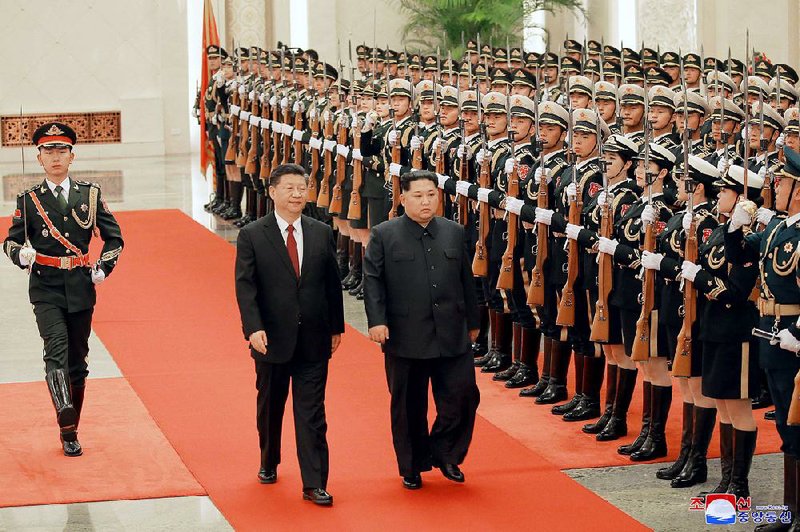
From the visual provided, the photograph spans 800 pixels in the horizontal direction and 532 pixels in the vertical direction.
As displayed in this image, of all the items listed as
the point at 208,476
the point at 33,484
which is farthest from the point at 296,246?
the point at 33,484

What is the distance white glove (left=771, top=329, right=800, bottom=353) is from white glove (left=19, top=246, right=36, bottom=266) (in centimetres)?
367

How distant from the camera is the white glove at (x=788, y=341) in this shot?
232 inches

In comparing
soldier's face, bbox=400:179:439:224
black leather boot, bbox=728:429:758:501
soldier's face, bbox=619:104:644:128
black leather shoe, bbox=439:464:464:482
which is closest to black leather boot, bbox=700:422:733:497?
black leather boot, bbox=728:429:758:501

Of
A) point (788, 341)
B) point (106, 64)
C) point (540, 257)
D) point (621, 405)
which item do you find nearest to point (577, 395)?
point (621, 405)

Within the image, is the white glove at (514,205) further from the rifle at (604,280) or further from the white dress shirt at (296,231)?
the white dress shirt at (296,231)

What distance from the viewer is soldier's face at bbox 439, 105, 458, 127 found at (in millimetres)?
10438

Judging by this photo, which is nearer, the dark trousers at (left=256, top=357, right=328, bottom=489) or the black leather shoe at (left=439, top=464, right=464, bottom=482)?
the dark trousers at (left=256, top=357, right=328, bottom=489)

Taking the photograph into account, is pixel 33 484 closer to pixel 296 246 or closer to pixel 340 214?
pixel 296 246

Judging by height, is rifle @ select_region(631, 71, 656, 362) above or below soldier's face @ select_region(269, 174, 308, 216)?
below

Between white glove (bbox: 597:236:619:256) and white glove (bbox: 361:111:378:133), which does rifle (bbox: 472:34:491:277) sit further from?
white glove (bbox: 361:111:378:133)

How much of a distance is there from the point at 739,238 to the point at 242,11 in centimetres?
1740

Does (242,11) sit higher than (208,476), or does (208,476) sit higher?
(242,11)

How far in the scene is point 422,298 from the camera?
22.9 feet

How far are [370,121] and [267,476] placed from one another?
505 cm
